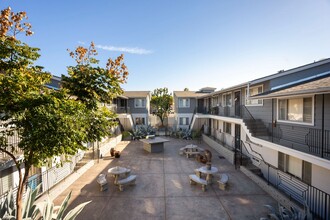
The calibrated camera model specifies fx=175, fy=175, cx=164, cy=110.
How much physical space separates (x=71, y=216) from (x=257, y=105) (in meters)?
14.0

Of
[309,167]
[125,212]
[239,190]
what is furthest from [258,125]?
[125,212]

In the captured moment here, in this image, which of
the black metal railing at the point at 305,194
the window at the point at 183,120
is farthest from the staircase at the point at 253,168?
the window at the point at 183,120

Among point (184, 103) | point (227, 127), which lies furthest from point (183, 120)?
point (227, 127)

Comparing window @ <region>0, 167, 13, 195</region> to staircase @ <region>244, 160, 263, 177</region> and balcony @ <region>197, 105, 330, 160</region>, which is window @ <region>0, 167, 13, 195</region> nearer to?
balcony @ <region>197, 105, 330, 160</region>

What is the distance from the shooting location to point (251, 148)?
47.2 ft

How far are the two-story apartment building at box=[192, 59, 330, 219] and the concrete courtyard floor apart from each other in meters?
1.61

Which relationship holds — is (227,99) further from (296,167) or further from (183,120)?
(183,120)

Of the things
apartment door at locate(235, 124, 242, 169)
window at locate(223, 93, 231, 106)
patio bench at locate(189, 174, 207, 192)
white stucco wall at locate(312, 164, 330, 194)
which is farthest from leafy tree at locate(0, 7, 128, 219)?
window at locate(223, 93, 231, 106)

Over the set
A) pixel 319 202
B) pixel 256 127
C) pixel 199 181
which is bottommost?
pixel 199 181

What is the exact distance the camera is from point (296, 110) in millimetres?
10344

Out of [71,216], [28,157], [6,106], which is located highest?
[6,106]

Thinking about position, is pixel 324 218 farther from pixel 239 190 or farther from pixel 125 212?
pixel 125 212

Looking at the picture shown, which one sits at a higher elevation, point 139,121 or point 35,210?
point 139,121

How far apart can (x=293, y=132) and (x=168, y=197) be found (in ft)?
26.7
